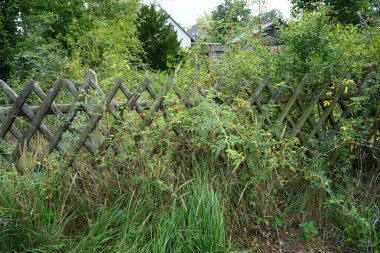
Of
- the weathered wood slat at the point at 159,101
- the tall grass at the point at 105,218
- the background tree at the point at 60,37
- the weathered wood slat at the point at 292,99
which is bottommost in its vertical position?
the tall grass at the point at 105,218

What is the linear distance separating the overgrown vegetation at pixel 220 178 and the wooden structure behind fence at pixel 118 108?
0.08 metres

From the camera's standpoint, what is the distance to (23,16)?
972 cm

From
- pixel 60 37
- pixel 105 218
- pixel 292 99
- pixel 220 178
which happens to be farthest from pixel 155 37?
pixel 105 218

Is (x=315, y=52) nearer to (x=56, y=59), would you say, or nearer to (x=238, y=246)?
(x=238, y=246)

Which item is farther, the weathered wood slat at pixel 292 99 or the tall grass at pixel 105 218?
the weathered wood slat at pixel 292 99

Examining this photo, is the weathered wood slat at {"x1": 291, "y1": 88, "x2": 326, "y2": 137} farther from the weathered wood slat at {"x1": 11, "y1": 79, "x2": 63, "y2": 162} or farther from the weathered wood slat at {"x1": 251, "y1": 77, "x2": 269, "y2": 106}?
the weathered wood slat at {"x1": 11, "y1": 79, "x2": 63, "y2": 162}

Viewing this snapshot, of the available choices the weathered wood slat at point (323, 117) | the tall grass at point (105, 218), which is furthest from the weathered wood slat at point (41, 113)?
the weathered wood slat at point (323, 117)

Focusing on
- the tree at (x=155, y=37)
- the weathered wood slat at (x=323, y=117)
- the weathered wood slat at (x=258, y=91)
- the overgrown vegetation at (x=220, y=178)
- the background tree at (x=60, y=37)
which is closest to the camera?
the overgrown vegetation at (x=220, y=178)

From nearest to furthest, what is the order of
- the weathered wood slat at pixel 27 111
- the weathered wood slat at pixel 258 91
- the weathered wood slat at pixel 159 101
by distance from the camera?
1. the weathered wood slat at pixel 27 111
2. the weathered wood slat at pixel 159 101
3. the weathered wood slat at pixel 258 91

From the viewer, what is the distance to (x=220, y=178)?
2715mm

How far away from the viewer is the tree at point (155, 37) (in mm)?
16094

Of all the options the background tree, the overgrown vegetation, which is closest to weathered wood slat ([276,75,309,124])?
the overgrown vegetation

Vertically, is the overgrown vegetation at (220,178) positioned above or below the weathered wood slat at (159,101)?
below

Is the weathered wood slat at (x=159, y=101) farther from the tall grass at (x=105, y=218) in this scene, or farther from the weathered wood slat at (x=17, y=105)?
the weathered wood slat at (x=17, y=105)
